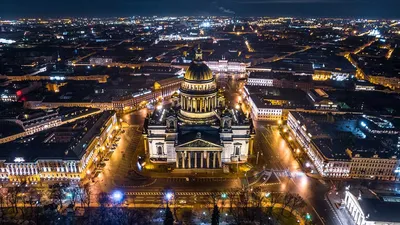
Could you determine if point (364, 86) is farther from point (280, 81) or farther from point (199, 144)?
point (199, 144)

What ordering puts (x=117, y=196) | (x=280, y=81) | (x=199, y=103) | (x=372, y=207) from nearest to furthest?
(x=372, y=207), (x=117, y=196), (x=199, y=103), (x=280, y=81)

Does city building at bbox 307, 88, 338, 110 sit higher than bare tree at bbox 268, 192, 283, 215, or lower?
higher

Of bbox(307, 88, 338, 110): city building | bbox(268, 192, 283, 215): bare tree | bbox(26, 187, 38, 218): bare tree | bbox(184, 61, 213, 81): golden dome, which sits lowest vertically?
bbox(26, 187, 38, 218): bare tree

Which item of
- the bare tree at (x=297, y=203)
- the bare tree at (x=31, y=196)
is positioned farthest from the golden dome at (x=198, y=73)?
the bare tree at (x=31, y=196)

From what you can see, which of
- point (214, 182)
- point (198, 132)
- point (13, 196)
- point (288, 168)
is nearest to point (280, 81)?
point (288, 168)

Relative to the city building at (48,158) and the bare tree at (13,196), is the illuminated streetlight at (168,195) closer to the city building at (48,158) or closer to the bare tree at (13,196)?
the city building at (48,158)

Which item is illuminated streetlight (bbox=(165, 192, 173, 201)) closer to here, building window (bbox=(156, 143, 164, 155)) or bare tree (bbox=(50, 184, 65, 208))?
building window (bbox=(156, 143, 164, 155))

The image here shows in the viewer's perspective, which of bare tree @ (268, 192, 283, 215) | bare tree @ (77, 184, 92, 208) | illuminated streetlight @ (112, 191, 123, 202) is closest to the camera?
bare tree @ (268, 192, 283, 215)

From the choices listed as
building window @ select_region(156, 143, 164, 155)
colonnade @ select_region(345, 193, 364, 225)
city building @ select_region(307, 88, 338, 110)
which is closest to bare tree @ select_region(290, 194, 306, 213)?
colonnade @ select_region(345, 193, 364, 225)
